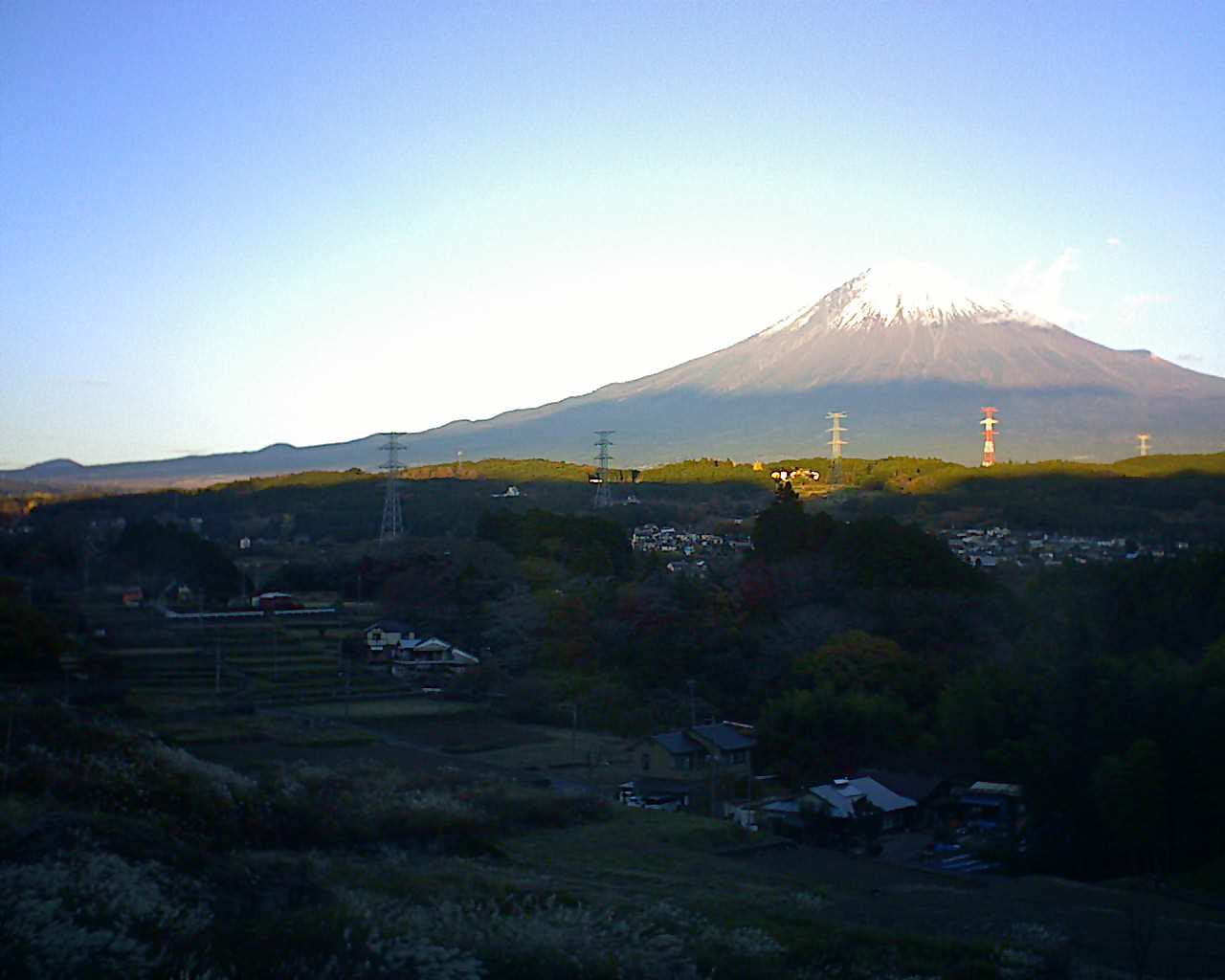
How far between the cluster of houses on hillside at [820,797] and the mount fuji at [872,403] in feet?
72.7

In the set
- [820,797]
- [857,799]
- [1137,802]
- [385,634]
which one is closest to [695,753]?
[820,797]

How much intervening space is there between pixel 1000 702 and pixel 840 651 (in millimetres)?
3452

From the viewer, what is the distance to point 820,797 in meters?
11.4

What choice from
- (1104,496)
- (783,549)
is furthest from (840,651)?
(1104,496)

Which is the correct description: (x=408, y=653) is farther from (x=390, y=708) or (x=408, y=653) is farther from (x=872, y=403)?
(x=872, y=403)

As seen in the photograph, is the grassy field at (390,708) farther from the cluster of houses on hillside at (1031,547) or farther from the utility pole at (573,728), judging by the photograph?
the cluster of houses on hillside at (1031,547)

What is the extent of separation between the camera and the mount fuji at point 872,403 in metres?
42.3

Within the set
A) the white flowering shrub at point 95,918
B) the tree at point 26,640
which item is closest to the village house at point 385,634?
the tree at point 26,640

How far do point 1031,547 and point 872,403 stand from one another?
81.2ft

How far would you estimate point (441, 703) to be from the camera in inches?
617

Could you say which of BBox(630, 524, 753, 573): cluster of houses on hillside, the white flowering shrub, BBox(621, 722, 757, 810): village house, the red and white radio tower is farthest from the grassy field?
the red and white radio tower

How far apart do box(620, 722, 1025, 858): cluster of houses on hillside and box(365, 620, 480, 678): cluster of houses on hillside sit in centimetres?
420

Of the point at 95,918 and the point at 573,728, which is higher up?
the point at 95,918

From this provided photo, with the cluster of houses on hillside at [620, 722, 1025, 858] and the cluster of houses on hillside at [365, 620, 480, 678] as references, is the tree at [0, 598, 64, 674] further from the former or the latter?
the cluster of houses on hillside at [365, 620, 480, 678]
